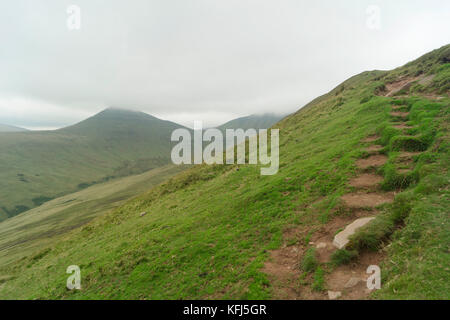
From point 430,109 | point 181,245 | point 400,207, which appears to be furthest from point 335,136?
point 181,245

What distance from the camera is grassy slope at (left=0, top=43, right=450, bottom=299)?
9805 millimetres

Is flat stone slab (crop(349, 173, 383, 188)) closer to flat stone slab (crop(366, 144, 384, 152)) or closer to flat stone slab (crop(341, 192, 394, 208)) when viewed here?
flat stone slab (crop(341, 192, 394, 208))

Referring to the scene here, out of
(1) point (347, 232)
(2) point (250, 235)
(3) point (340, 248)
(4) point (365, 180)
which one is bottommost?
(2) point (250, 235)

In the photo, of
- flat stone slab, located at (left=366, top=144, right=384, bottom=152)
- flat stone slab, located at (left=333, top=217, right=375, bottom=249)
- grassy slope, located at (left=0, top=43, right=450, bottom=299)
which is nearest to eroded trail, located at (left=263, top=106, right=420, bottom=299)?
flat stone slab, located at (left=333, top=217, right=375, bottom=249)

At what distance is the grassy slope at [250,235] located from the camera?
980 centimetres

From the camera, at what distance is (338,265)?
35.2 feet

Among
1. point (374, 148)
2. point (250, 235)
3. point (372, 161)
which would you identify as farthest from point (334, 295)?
point (374, 148)

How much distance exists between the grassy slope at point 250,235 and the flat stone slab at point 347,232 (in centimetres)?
164

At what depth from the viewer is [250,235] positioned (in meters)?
15.9

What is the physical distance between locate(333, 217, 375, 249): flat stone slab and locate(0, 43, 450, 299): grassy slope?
164 centimetres

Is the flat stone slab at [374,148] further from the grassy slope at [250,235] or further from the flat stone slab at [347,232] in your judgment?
the flat stone slab at [347,232]

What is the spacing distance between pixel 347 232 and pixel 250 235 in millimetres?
6481

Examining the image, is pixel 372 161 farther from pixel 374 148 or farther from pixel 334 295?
pixel 334 295

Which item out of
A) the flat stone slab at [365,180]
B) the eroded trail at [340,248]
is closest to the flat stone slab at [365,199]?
the eroded trail at [340,248]
